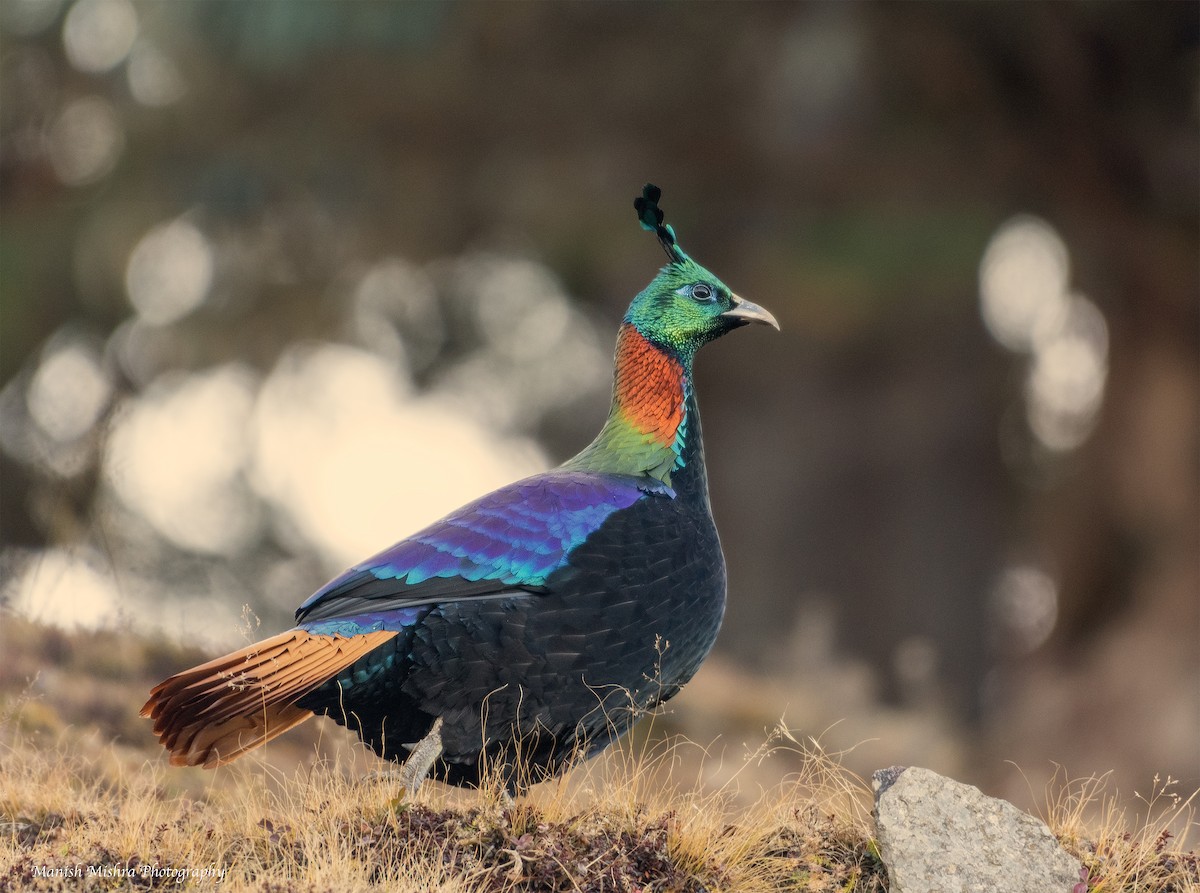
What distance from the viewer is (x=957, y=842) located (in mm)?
4742

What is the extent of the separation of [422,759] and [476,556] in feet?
2.52

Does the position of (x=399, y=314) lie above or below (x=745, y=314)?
above

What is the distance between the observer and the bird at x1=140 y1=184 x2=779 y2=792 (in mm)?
4797

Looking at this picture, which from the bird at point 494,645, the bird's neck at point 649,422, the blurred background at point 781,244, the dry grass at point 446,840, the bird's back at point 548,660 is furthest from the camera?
the blurred background at point 781,244

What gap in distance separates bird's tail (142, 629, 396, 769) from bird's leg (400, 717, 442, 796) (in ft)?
Answer: 1.33

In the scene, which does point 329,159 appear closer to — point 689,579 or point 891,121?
point 891,121

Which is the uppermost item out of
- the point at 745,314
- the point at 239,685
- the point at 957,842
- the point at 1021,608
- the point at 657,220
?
the point at 657,220

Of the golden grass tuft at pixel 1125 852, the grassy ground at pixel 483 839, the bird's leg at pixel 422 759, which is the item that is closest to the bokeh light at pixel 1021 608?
the grassy ground at pixel 483 839

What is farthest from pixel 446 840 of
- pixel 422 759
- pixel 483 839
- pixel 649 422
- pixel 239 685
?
pixel 649 422

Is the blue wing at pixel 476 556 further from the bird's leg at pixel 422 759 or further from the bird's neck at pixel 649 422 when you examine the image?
the bird's leg at pixel 422 759

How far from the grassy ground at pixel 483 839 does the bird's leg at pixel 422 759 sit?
0.06m

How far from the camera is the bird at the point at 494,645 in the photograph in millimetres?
4797

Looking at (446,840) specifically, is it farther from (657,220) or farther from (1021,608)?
(1021,608)

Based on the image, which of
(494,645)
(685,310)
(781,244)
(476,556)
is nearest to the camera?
(494,645)
